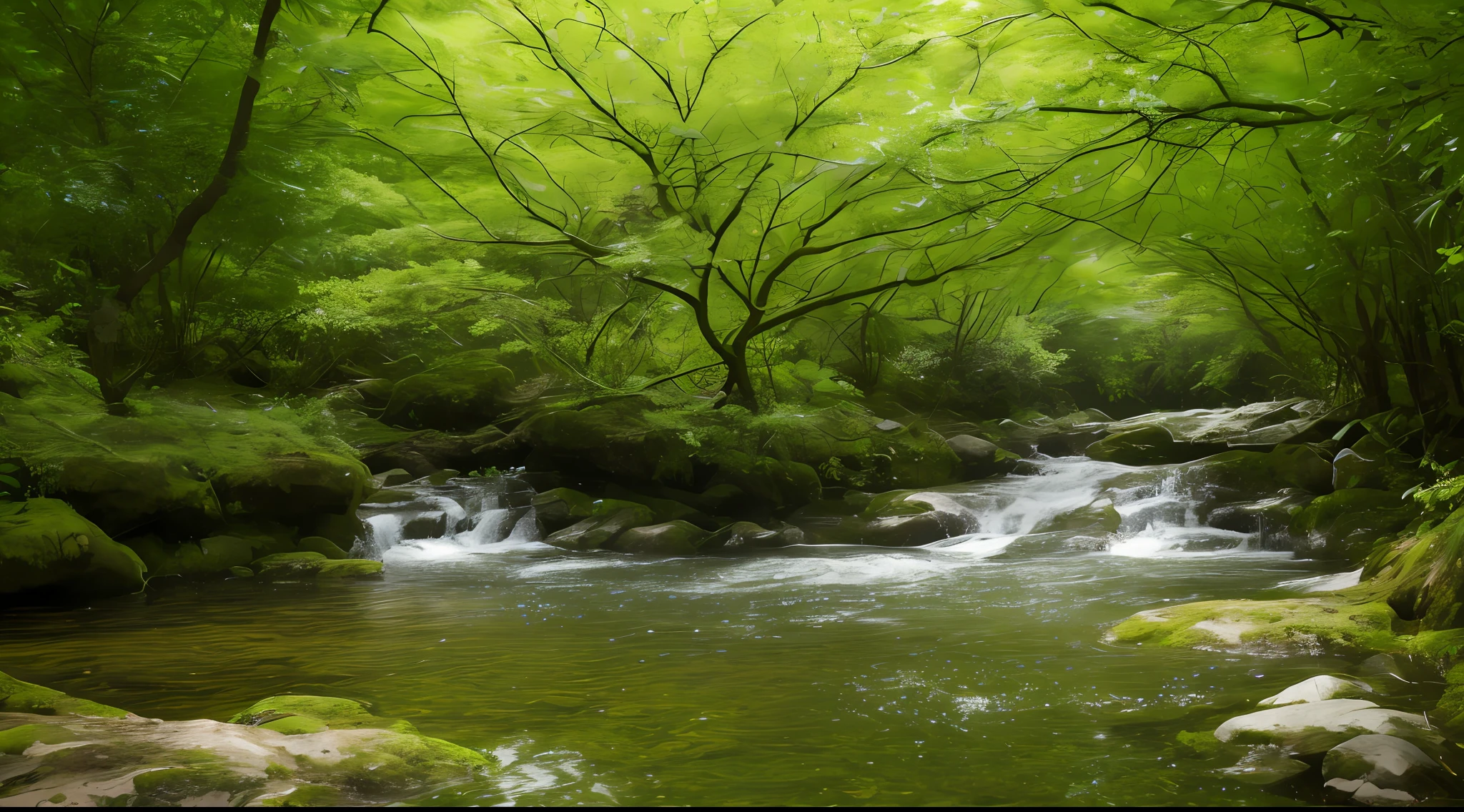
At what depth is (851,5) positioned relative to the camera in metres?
9.48

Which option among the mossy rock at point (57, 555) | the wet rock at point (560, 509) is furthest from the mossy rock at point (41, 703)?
the wet rock at point (560, 509)

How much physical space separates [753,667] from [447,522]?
9515 millimetres

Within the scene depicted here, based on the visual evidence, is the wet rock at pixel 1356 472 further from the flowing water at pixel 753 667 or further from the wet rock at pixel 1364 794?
the wet rock at pixel 1364 794

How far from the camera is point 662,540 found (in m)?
12.0

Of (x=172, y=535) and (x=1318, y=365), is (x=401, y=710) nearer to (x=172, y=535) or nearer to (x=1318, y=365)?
(x=172, y=535)

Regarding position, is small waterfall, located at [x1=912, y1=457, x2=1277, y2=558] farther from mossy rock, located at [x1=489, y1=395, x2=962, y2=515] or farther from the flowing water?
mossy rock, located at [x1=489, y1=395, x2=962, y2=515]

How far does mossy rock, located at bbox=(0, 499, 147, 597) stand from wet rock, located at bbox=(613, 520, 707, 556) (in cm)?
577

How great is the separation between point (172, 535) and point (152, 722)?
7734 millimetres

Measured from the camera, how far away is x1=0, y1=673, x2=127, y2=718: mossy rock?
3555mm

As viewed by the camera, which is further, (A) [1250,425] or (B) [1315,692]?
(A) [1250,425]

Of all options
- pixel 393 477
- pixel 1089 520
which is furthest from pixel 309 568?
pixel 1089 520

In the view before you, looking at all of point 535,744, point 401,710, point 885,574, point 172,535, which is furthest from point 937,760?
point 172,535

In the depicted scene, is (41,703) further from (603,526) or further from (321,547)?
(603,526)

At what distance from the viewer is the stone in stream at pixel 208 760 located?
2.63 m
